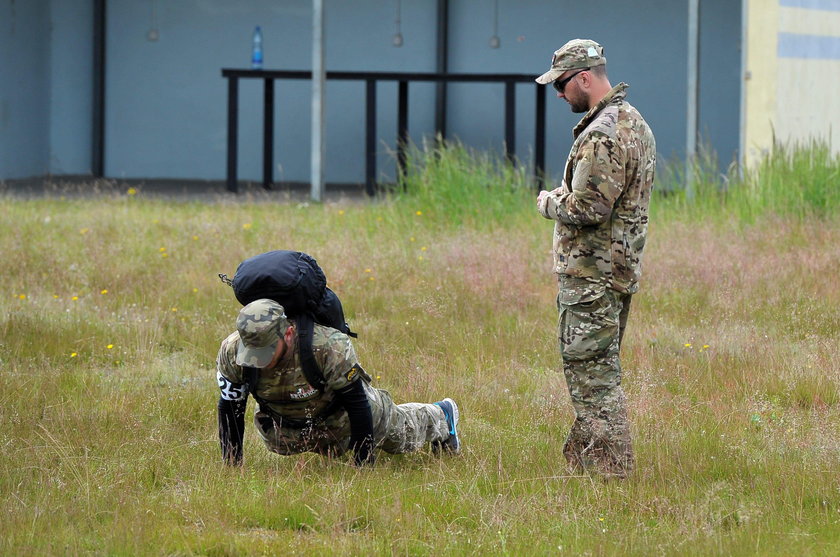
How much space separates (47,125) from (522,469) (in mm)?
12653

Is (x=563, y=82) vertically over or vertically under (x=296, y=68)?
under

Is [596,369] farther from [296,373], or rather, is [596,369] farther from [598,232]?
[296,373]

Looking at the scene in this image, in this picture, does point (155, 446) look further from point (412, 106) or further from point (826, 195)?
point (412, 106)

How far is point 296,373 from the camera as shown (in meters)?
4.45

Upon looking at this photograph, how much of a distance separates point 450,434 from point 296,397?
3.02 ft

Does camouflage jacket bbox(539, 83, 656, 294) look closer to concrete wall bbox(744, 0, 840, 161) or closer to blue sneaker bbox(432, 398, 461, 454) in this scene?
blue sneaker bbox(432, 398, 461, 454)

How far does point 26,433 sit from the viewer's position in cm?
536

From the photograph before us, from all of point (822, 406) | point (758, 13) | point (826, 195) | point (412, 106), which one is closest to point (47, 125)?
point (412, 106)

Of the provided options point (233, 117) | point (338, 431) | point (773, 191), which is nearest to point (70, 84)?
point (233, 117)

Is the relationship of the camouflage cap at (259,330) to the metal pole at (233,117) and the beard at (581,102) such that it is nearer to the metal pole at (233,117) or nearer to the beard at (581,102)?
the beard at (581,102)

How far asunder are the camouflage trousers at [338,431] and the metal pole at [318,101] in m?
8.26

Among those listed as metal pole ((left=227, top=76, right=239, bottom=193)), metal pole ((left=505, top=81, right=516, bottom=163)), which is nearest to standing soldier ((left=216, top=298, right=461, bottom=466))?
metal pole ((left=505, top=81, right=516, bottom=163))

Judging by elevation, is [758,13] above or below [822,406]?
above

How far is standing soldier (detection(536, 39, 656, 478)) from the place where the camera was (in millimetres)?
4387
